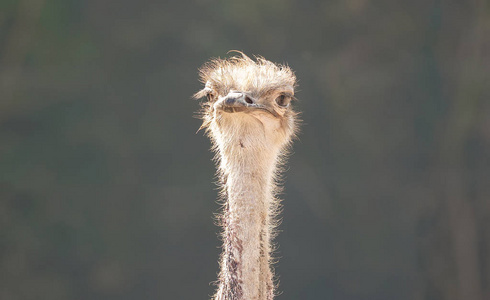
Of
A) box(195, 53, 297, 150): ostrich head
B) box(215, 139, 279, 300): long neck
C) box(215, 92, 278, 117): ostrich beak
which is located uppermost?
box(195, 53, 297, 150): ostrich head

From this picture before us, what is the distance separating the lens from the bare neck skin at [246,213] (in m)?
1.92

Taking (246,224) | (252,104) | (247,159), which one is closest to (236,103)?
(252,104)

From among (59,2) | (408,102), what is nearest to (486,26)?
(408,102)

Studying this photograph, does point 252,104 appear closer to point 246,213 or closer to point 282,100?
point 282,100

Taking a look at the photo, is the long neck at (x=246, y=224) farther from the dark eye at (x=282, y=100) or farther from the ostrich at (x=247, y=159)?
the dark eye at (x=282, y=100)

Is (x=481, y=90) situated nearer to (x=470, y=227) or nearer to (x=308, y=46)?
(x=470, y=227)

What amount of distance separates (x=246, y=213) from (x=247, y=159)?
0.18 m

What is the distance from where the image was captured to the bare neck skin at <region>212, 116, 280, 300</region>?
192 cm

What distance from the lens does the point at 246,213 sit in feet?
6.41

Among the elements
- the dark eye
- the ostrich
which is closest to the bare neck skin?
the ostrich

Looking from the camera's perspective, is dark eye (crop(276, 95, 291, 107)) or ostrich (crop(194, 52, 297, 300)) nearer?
ostrich (crop(194, 52, 297, 300))

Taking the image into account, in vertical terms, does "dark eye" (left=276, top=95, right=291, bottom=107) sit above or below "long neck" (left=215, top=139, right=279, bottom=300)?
above

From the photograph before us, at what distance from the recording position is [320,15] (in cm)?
347

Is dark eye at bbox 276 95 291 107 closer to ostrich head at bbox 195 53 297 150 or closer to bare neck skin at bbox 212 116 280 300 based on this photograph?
ostrich head at bbox 195 53 297 150
